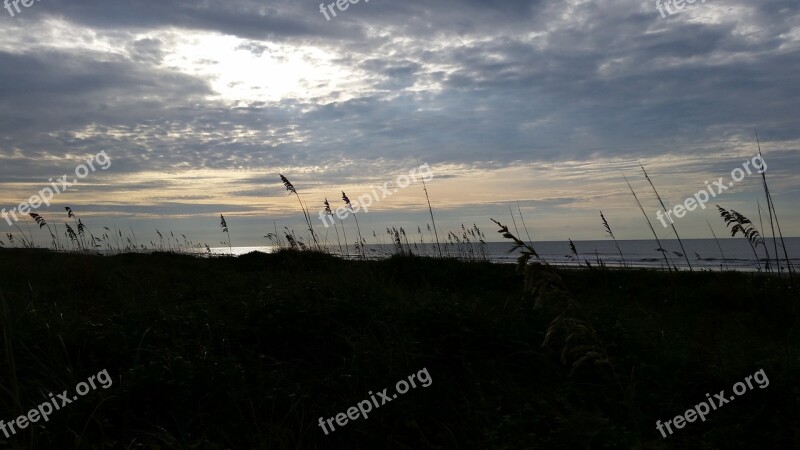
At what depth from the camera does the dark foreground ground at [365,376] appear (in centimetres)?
387

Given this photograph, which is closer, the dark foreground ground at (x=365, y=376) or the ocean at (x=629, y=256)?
the dark foreground ground at (x=365, y=376)

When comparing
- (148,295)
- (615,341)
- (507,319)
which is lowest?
(615,341)

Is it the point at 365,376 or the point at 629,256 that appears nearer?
the point at 365,376

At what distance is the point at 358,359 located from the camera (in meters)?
4.80

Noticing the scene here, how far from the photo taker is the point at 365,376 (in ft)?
15.0

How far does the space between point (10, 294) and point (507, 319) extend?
5.45m

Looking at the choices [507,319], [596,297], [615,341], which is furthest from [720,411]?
[596,297]

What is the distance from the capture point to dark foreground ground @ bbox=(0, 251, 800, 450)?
152 inches

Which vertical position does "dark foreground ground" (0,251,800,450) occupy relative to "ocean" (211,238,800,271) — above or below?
above

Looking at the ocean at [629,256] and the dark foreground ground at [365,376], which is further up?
the dark foreground ground at [365,376]

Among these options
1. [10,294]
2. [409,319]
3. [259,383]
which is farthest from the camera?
[10,294]

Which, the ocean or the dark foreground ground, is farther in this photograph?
the ocean

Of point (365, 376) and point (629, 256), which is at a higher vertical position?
point (365, 376)

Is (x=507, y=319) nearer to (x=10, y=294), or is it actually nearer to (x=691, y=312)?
(x=691, y=312)
